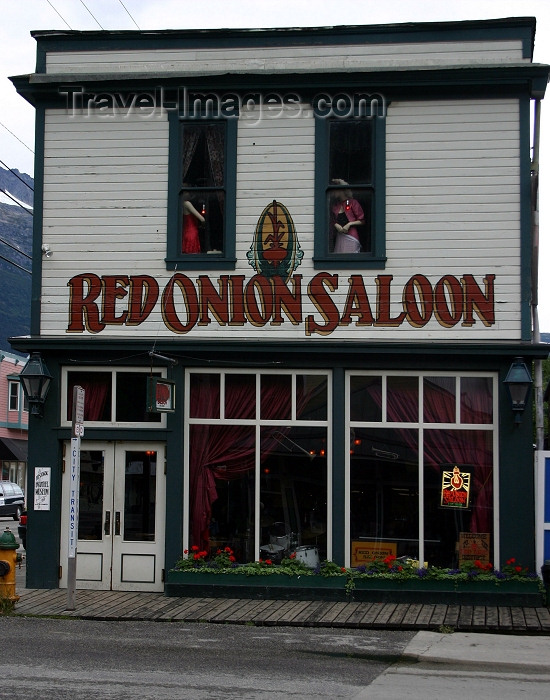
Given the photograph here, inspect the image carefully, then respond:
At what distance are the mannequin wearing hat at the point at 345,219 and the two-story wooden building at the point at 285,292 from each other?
0.03m

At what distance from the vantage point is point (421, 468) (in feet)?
47.0

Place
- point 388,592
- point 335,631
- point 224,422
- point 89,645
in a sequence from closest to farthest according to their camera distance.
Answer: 1. point 89,645
2. point 335,631
3. point 388,592
4. point 224,422

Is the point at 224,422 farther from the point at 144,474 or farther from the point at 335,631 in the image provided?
the point at 335,631

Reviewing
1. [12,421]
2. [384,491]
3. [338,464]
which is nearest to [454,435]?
[384,491]

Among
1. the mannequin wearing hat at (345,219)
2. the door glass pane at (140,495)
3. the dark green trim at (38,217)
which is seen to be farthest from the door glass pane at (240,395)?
the dark green trim at (38,217)

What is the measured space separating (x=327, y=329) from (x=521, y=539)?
401cm

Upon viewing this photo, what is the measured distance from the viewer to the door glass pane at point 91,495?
15.0 metres

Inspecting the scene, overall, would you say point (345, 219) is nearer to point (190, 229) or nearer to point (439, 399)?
point (190, 229)

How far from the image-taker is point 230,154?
49.2 feet

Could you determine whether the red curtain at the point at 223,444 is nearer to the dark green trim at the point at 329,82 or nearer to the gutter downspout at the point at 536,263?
the gutter downspout at the point at 536,263

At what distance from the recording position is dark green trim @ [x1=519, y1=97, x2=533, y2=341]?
14258 millimetres

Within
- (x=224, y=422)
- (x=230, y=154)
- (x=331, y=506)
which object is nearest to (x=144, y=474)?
(x=224, y=422)

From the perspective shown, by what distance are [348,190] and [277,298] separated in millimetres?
1907

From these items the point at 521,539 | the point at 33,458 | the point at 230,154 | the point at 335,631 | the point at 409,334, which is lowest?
the point at 335,631
